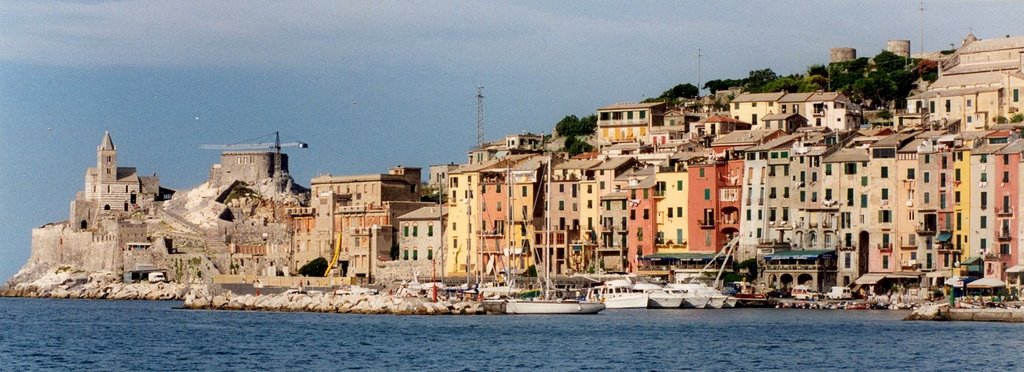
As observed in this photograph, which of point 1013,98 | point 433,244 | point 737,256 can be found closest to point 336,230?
point 433,244

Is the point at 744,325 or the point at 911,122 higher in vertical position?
the point at 911,122

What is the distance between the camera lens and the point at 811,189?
3617 inches

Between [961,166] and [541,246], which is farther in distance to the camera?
[541,246]

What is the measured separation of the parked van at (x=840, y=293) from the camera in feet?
290

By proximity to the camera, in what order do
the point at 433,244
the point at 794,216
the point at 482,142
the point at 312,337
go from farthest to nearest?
the point at 482,142 < the point at 433,244 < the point at 794,216 < the point at 312,337

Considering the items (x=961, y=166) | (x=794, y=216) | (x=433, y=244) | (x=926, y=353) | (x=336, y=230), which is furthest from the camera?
(x=336, y=230)

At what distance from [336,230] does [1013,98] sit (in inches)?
1513

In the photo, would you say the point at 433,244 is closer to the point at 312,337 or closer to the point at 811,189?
the point at 811,189

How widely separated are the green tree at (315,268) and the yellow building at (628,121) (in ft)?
56.3

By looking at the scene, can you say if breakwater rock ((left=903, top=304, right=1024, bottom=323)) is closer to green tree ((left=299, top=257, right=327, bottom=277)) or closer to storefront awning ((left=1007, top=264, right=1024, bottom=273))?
storefront awning ((left=1007, top=264, right=1024, bottom=273))

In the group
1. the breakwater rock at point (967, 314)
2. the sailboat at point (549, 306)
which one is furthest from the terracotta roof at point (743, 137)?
the breakwater rock at point (967, 314)

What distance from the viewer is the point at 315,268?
372ft

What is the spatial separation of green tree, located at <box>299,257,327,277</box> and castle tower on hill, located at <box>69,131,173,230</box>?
83.2 ft

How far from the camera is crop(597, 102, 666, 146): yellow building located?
112438 mm
